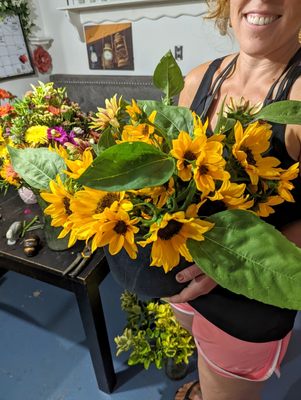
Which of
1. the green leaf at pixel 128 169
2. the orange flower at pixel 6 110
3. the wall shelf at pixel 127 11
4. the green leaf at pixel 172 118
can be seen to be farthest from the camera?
the wall shelf at pixel 127 11

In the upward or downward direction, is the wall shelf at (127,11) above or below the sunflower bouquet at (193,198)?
above

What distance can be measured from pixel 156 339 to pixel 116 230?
0.91 m

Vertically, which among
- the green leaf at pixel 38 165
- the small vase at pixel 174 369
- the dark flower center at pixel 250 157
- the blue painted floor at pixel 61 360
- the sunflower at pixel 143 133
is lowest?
the blue painted floor at pixel 61 360

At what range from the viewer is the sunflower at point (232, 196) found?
0.36m

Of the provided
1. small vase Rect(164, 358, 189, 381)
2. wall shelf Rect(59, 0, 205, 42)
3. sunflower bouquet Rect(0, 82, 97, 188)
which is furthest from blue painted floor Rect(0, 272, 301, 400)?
wall shelf Rect(59, 0, 205, 42)

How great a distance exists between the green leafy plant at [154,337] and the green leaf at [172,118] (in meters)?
0.85

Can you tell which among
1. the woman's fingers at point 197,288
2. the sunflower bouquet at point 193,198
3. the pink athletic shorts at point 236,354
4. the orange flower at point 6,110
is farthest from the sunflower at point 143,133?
the orange flower at point 6,110

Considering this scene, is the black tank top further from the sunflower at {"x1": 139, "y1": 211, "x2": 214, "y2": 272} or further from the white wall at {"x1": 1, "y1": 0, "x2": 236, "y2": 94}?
the white wall at {"x1": 1, "y1": 0, "x2": 236, "y2": 94}

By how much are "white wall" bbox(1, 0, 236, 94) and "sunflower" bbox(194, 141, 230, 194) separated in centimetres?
173

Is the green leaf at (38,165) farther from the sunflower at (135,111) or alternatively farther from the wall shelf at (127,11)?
the wall shelf at (127,11)

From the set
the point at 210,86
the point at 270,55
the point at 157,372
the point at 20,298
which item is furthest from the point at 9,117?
the point at 157,372

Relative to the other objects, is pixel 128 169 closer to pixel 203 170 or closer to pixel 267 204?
pixel 203 170

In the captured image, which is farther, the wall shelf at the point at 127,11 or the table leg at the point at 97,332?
the wall shelf at the point at 127,11

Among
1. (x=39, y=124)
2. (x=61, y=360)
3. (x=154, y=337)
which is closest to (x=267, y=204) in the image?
(x=39, y=124)
